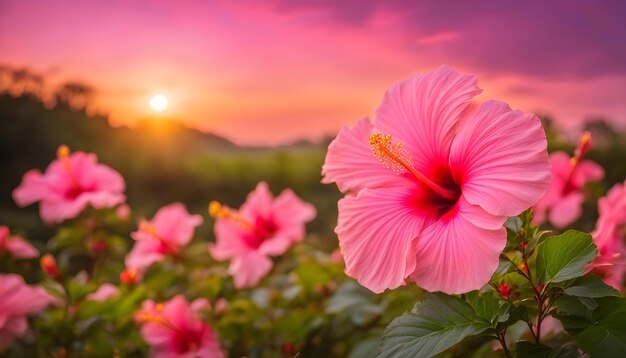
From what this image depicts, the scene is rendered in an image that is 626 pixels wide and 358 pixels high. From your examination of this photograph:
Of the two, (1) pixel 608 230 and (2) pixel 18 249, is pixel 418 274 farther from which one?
(2) pixel 18 249

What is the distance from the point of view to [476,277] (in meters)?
0.69

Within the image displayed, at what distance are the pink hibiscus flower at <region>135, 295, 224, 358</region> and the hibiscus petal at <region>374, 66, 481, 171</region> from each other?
696mm

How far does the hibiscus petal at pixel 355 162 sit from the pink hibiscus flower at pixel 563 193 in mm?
842

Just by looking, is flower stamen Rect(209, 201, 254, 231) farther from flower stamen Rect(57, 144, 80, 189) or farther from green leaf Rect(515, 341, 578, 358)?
green leaf Rect(515, 341, 578, 358)

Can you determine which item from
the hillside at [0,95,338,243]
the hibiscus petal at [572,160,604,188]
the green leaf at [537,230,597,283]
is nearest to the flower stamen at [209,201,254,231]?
the green leaf at [537,230,597,283]

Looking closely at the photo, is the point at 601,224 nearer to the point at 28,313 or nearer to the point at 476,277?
the point at 476,277

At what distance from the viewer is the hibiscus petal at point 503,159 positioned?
27.7 inches

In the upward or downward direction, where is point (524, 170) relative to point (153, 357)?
upward

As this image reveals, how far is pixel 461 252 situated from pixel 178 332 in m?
0.83

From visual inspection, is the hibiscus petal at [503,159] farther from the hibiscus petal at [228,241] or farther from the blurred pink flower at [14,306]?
the blurred pink flower at [14,306]

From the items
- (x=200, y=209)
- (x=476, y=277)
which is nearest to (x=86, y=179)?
(x=476, y=277)

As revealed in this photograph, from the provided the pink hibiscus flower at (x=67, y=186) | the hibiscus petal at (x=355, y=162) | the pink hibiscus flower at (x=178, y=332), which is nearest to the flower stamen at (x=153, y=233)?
the pink hibiscus flower at (x=67, y=186)

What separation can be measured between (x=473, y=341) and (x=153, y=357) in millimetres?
747

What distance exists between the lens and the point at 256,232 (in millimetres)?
1573
